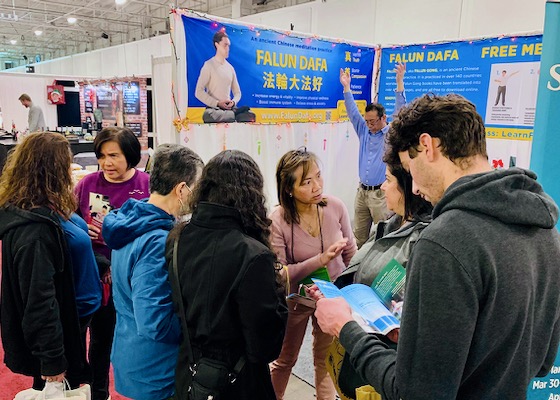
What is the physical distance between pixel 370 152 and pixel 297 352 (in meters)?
2.42

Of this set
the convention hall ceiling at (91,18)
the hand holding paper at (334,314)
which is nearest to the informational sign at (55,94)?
the convention hall ceiling at (91,18)

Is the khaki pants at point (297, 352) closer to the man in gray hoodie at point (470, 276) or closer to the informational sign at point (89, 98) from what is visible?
the man in gray hoodie at point (470, 276)

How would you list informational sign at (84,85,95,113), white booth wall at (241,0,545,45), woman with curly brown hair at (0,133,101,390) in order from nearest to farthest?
1. woman with curly brown hair at (0,133,101,390)
2. white booth wall at (241,0,545,45)
3. informational sign at (84,85,95,113)

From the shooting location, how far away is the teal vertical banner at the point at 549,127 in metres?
1.86

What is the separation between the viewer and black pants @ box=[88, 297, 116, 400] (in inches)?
83.8

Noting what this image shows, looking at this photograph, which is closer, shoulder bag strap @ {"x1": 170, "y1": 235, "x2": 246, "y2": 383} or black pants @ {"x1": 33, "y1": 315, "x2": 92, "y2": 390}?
shoulder bag strap @ {"x1": 170, "y1": 235, "x2": 246, "y2": 383}

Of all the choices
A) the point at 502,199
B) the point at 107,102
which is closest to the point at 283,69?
the point at 502,199

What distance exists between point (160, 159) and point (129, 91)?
23.3 feet

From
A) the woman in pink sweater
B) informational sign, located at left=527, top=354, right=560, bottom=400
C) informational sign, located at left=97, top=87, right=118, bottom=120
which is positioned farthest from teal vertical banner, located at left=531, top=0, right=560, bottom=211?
informational sign, located at left=97, top=87, right=118, bottom=120

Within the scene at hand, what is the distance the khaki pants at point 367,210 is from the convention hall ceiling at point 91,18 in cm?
650

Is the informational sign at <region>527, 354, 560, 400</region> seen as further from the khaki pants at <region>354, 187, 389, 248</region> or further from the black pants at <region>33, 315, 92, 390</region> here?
the khaki pants at <region>354, 187, 389, 248</region>

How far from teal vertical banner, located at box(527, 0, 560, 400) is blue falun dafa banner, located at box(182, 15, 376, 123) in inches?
78.4

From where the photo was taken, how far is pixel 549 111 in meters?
1.90

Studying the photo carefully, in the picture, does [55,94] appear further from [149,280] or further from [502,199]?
[502,199]
